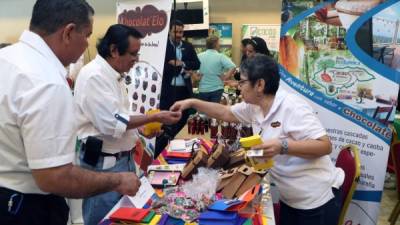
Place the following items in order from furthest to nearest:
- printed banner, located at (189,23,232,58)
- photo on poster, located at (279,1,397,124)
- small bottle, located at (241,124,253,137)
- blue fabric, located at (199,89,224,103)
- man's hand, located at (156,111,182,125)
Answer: printed banner, located at (189,23,232,58) → blue fabric, located at (199,89,224,103) → small bottle, located at (241,124,253,137) → photo on poster, located at (279,1,397,124) → man's hand, located at (156,111,182,125)

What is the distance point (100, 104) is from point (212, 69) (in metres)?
3.27

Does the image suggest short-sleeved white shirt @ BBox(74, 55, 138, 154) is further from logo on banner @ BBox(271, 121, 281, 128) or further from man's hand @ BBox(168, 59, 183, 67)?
man's hand @ BBox(168, 59, 183, 67)

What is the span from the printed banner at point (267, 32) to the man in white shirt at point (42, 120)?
17.8 feet

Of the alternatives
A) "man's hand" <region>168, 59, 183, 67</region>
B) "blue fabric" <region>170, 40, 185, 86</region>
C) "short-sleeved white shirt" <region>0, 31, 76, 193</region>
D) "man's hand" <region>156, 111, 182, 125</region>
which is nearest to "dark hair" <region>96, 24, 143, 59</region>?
"man's hand" <region>156, 111, 182, 125</region>

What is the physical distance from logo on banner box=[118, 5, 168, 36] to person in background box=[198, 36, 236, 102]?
1.62 meters

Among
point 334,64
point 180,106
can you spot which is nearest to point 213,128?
point 180,106

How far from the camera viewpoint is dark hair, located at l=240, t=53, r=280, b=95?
172cm

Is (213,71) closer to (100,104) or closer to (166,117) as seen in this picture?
(166,117)

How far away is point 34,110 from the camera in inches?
38.8

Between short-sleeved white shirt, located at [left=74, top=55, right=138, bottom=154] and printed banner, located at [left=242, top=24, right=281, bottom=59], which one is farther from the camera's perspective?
printed banner, located at [left=242, top=24, right=281, bottom=59]

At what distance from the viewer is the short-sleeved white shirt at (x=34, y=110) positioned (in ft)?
A: 3.27

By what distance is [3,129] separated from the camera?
105 centimetres

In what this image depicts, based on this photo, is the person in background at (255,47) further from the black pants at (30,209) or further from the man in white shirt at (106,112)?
the black pants at (30,209)

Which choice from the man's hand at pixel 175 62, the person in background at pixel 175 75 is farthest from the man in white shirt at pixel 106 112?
the man's hand at pixel 175 62
